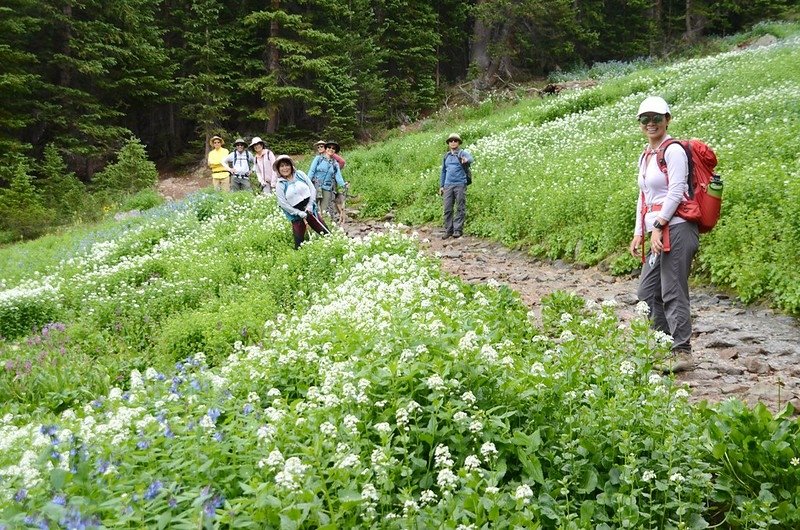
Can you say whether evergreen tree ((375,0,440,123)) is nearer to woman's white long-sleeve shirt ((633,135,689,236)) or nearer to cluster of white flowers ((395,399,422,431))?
woman's white long-sleeve shirt ((633,135,689,236))

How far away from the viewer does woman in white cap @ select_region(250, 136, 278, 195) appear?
609 inches

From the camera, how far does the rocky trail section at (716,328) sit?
202 inches

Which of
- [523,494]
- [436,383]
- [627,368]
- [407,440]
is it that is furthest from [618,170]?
[523,494]

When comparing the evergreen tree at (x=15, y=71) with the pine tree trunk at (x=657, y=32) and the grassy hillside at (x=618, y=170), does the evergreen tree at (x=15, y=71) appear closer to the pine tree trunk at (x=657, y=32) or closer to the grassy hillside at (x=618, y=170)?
the grassy hillside at (x=618, y=170)

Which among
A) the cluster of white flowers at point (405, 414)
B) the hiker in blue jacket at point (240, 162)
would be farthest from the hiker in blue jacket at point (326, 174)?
the cluster of white flowers at point (405, 414)

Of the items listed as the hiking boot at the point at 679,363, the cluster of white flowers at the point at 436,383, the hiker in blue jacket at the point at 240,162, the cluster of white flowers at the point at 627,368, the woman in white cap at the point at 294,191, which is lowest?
the hiking boot at the point at 679,363

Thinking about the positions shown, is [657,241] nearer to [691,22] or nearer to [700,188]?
[700,188]

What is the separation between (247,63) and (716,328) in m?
27.2

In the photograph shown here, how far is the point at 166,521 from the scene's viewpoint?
2658 mm

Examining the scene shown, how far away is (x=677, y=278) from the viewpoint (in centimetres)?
544

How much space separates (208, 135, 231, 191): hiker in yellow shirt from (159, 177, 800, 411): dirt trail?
8769mm

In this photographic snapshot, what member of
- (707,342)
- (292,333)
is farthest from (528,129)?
(292,333)

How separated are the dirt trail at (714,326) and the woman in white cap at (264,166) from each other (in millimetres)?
6715

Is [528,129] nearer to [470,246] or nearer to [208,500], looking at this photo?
[470,246]
